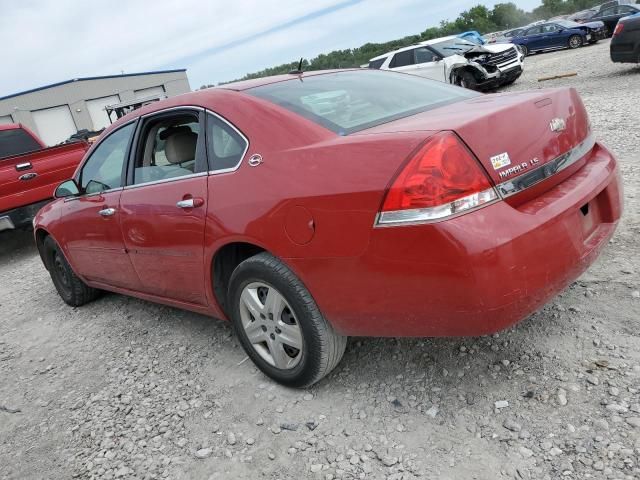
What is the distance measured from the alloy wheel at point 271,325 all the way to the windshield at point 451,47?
12255mm

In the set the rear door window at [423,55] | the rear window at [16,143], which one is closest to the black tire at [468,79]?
the rear door window at [423,55]

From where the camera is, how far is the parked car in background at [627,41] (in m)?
10.1

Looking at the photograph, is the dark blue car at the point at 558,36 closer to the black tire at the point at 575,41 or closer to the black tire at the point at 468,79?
the black tire at the point at 575,41

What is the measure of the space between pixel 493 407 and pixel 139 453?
1663 mm

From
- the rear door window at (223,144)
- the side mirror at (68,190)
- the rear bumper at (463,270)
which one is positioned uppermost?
the rear door window at (223,144)

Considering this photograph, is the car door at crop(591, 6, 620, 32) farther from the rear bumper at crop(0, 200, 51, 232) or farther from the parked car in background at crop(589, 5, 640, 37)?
the rear bumper at crop(0, 200, 51, 232)

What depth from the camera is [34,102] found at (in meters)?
35.0

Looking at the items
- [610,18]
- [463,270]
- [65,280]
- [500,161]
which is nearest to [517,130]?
[500,161]

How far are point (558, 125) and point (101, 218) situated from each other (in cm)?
293

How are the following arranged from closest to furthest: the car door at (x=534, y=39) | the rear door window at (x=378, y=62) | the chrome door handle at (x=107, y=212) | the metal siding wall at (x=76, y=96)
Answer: the chrome door handle at (x=107, y=212)
the rear door window at (x=378, y=62)
the car door at (x=534, y=39)
the metal siding wall at (x=76, y=96)

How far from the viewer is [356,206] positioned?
2.11m

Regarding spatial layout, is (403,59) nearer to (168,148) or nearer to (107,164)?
(107,164)

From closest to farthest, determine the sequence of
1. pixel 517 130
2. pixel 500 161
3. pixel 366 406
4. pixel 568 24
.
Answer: pixel 500 161, pixel 517 130, pixel 366 406, pixel 568 24

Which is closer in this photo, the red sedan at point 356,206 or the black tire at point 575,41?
the red sedan at point 356,206
